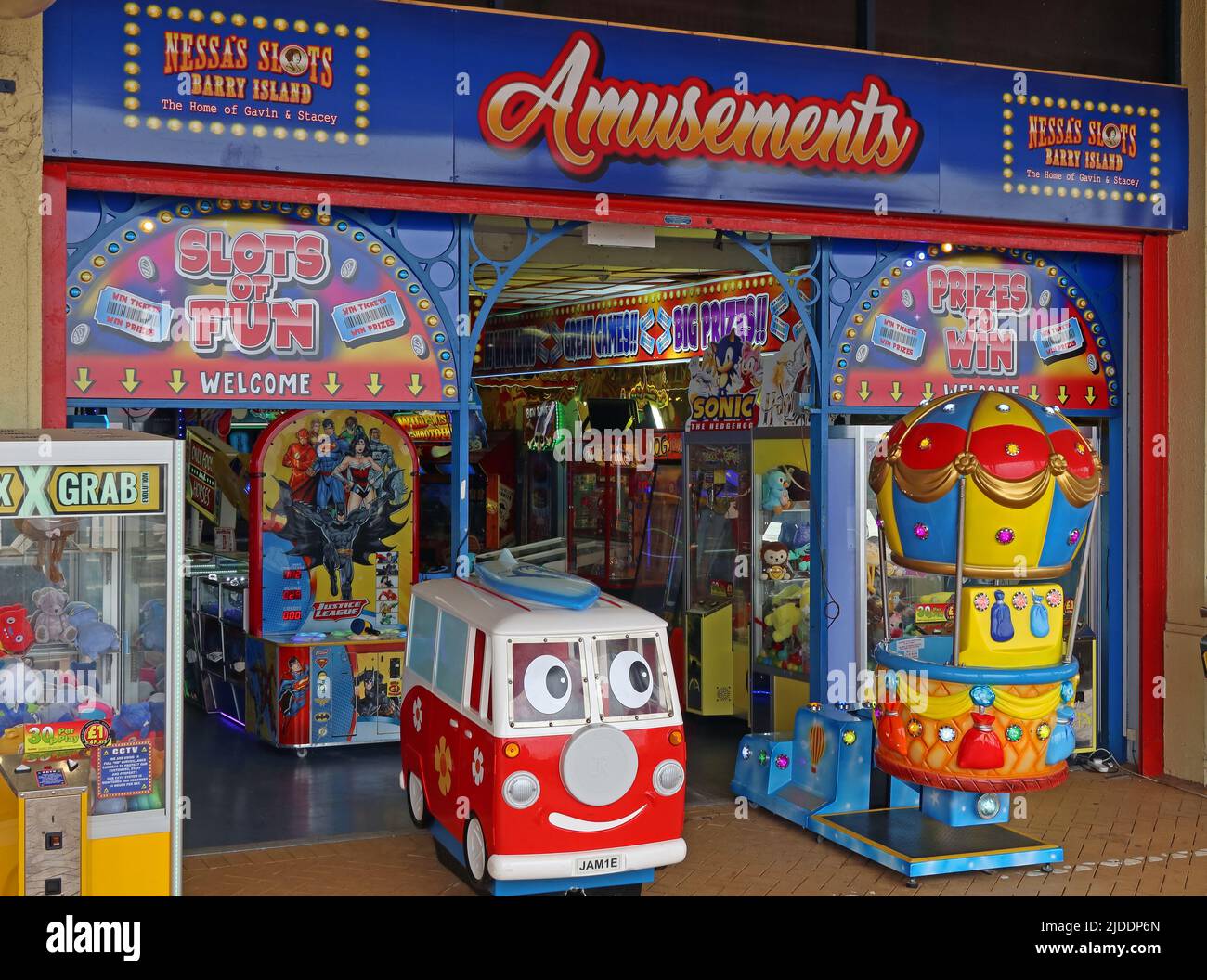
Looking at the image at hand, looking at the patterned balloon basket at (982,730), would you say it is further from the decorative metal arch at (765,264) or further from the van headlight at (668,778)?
the decorative metal arch at (765,264)

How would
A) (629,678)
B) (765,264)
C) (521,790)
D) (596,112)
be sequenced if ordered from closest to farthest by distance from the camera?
(521,790), (629,678), (596,112), (765,264)

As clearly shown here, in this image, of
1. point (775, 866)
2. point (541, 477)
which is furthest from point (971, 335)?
point (541, 477)

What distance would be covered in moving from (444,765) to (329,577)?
350cm

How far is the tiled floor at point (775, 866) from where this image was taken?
7246 millimetres

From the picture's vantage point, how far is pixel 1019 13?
9.73m

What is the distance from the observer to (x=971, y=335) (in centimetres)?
981

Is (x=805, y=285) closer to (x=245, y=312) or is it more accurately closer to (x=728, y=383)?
(x=728, y=383)

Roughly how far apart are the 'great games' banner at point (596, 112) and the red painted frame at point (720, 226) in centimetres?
14

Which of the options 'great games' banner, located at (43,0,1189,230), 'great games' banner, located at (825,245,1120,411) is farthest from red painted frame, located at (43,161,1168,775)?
'great games' banner, located at (825,245,1120,411)

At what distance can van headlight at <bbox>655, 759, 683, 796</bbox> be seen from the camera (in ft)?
21.7

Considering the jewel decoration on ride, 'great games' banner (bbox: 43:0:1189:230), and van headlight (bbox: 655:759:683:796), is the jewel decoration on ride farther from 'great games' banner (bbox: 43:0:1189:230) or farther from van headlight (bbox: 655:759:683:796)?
'great games' banner (bbox: 43:0:1189:230)

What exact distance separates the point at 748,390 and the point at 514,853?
19.0ft

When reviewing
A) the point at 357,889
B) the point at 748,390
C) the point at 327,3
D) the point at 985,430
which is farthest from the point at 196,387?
the point at 748,390

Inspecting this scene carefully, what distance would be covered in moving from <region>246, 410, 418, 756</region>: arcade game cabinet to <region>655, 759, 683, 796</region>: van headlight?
417 centimetres
